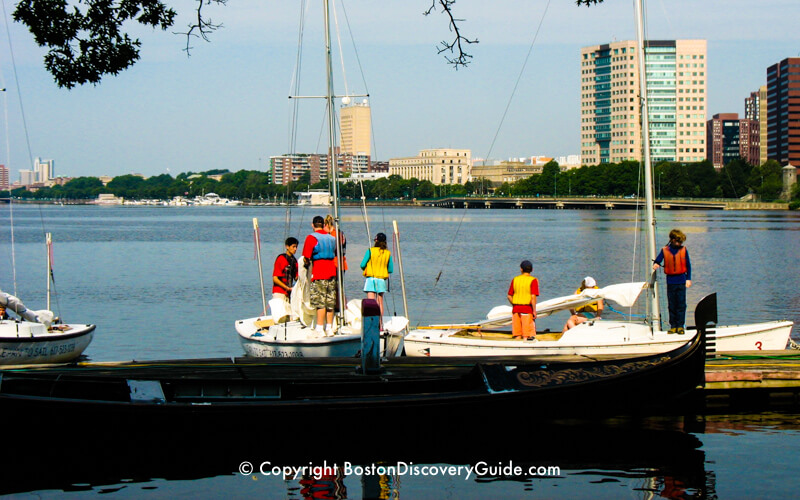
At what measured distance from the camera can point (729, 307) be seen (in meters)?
33.0

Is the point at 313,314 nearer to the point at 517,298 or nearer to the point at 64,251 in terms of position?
the point at 517,298

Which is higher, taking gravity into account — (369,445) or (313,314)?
(313,314)

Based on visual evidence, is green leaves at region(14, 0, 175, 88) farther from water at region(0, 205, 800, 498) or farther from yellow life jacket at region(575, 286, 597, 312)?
yellow life jacket at region(575, 286, 597, 312)

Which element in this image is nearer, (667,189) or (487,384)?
(487,384)

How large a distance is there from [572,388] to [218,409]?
17.3 feet

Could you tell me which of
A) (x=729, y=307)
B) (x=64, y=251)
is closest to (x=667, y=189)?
(x=64, y=251)

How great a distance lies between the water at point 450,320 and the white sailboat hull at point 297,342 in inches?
A: 140

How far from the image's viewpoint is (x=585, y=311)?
19.3 metres

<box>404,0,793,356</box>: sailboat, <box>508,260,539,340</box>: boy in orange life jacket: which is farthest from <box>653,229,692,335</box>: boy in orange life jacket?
<box>508,260,539,340</box>: boy in orange life jacket

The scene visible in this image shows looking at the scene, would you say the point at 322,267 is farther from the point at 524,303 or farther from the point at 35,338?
the point at 35,338

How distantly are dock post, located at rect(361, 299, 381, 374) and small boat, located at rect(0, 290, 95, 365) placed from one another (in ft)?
26.1

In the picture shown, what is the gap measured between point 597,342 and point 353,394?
5.13 m

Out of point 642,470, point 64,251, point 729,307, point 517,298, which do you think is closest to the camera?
point 642,470

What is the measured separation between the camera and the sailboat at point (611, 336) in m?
16.8
